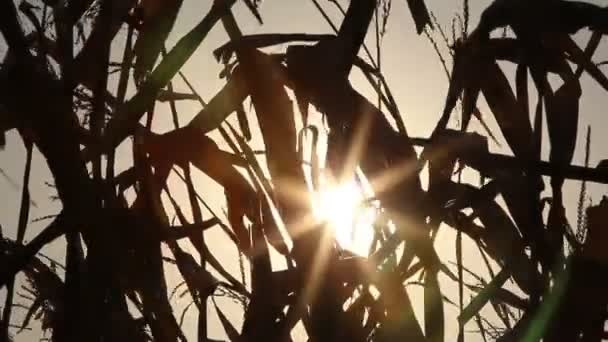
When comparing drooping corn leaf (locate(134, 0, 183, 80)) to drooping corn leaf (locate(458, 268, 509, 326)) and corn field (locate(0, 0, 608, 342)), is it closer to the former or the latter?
corn field (locate(0, 0, 608, 342))

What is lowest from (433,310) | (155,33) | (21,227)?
(433,310)

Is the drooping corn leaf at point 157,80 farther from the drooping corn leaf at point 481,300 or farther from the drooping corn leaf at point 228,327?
the drooping corn leaf at point 481,300

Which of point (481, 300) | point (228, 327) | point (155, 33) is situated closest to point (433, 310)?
point (481, 300)

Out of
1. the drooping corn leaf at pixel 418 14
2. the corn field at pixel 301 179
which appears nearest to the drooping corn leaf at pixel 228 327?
the corn field at pixel 301 179

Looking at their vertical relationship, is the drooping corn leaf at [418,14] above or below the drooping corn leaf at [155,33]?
above

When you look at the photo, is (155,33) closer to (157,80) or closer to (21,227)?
(157,80)

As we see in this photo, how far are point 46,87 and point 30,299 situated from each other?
0.27 metres

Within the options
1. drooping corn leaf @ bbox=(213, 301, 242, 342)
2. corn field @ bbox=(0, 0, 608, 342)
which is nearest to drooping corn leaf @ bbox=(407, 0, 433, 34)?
corn field @ bbox=(0, 0, 608, 342)

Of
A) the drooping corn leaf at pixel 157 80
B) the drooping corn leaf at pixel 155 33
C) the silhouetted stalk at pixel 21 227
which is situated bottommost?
the silhouetted stalk at pixel 21 227

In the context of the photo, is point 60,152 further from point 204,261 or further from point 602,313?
point 602,313

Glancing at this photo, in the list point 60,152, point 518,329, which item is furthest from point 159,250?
point 518,329

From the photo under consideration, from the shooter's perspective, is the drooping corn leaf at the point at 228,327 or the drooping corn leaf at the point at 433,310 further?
the drooping corn leaf at the point at 228,327

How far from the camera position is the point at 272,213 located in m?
0.64

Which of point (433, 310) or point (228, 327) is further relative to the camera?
point (228, 327)
